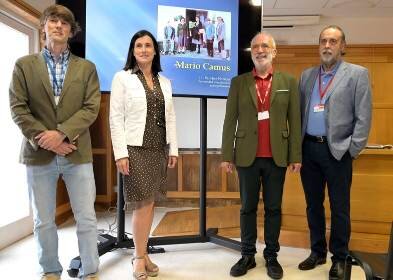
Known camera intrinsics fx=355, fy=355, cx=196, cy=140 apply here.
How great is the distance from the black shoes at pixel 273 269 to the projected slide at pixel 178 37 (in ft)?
4.01

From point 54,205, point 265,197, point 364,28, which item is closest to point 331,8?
point 364,28

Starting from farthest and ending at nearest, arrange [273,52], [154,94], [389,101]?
[389,101] < [273,52] < [154,94]

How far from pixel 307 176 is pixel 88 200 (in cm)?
133

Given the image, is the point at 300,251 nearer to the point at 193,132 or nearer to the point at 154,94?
the point at 154,94

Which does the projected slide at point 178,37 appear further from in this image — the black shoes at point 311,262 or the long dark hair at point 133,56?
the black shoes at point 311,262

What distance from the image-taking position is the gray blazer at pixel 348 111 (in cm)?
205

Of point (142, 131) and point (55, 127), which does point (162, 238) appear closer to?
point (142, 131)

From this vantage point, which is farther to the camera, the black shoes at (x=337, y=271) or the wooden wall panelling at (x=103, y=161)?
the wooden wall panelling at (x=103, y=161)

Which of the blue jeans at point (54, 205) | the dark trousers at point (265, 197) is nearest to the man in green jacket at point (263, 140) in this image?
the dark trousers at point (265, 197)

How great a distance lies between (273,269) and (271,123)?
0.89 metres

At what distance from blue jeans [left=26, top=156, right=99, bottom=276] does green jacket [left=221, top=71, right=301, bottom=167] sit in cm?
85

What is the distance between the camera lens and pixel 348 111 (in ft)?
6.93

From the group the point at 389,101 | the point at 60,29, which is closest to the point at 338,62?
the point at 60,29

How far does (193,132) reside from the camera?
468 cm
